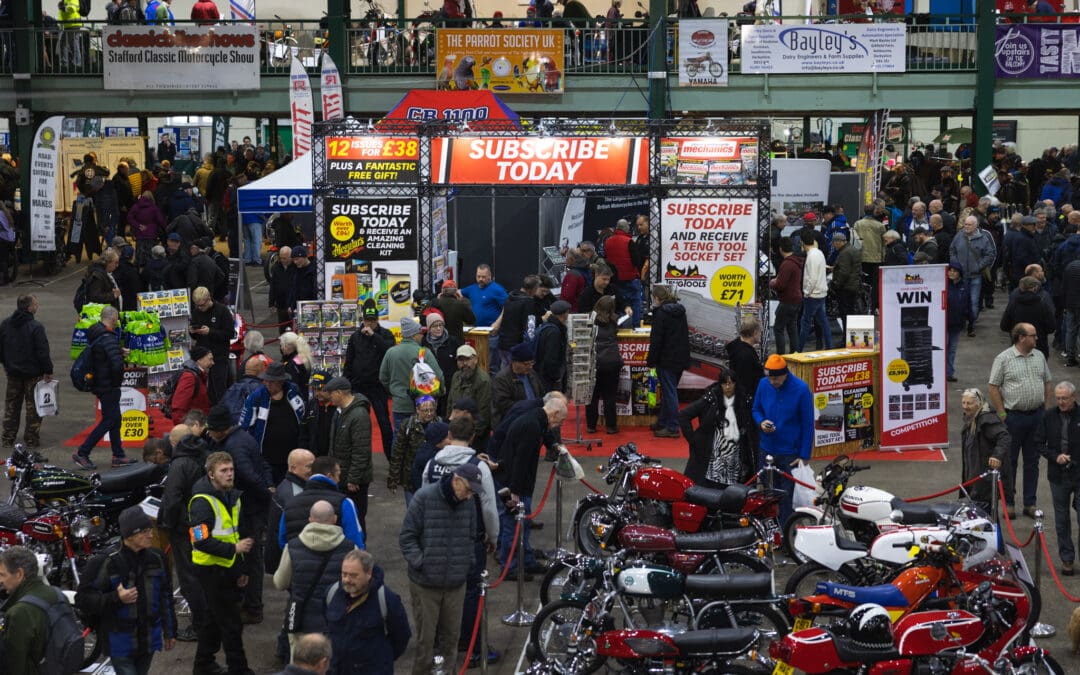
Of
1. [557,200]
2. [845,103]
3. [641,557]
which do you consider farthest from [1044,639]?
[845,103]

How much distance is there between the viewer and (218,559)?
9.64m

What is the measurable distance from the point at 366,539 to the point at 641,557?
3519mm

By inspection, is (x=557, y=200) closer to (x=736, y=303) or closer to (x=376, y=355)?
(x=736, y=303)

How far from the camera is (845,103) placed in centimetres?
2812

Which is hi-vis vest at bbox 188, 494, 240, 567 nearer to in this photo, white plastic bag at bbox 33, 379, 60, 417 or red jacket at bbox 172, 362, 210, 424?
red jacket at bbox 172, 362, 210, 424

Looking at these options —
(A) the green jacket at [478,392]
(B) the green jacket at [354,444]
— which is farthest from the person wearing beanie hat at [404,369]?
(B) the green jacket at [354,444]

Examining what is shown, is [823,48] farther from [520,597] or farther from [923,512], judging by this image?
[520,597]

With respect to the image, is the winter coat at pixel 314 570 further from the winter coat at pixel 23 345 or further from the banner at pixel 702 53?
the banner at pixel 702 53

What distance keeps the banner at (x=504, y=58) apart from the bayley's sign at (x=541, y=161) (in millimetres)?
9167

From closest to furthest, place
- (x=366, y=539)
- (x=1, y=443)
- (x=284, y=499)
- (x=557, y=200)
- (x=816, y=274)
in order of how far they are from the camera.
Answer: (x=284, y=499)
(x=366, y=539)
(x=1, y=443)
(x=816, y=274)
(x=557, y=200)

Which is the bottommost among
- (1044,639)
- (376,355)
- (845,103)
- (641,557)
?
(1044,639)

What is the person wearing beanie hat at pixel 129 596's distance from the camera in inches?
349

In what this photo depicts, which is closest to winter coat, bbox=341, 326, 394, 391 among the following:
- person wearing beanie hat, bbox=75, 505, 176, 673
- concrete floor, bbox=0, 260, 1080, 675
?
concrete floor, bbox=0, 260, 1080, 675

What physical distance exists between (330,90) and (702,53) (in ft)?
25.9
